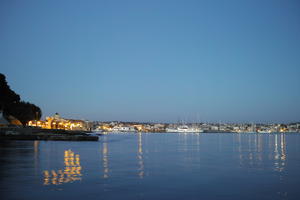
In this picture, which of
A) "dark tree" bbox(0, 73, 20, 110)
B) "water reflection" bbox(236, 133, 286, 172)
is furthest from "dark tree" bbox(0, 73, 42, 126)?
"water reflection" bbox(236, 133, 286, 172)

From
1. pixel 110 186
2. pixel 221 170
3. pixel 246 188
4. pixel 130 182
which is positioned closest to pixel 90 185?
pixel 110 186

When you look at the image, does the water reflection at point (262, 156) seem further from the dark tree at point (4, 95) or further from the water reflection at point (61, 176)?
the dark tree at point (4, 95)

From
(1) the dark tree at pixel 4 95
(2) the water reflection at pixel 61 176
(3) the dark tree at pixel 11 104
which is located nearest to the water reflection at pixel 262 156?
(2) the water reflection at pixel 61 176

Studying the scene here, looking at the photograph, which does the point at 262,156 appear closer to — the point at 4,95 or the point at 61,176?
the point at 61,176

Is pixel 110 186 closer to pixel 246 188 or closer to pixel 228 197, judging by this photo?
pixel 228 197

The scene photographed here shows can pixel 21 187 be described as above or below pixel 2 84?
below

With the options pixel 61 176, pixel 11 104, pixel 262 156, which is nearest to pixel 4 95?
pixel 11 104

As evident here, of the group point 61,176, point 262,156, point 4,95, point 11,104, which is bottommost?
point 262,156

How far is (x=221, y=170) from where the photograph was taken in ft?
77.5

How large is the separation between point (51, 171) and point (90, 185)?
566cm

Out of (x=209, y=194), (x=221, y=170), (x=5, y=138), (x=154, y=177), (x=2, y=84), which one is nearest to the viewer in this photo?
(x=209, y=194)

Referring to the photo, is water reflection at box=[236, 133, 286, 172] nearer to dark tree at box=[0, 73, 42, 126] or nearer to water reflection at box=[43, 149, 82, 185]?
water reflection at box=[43, 149, 82, 185]

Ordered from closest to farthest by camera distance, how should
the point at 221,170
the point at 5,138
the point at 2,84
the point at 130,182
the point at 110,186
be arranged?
the point at 110,186
the point at 130,182
the point at 221,170
the point at 5,138
the point at 2,84

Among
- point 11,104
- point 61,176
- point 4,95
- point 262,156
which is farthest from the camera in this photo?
point 11,104
